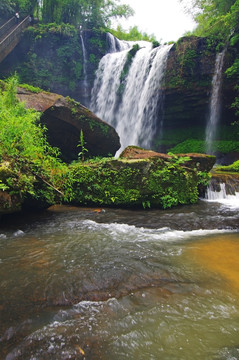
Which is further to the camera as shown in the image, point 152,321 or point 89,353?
point 152,321

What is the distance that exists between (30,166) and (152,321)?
4.02 meters

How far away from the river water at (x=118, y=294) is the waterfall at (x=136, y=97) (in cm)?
1345

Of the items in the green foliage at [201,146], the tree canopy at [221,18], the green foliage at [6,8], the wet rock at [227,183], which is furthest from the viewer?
the green foliage at [6,8]

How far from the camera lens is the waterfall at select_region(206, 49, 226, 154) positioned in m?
14.9

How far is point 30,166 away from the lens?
4855mm

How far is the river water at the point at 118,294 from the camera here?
5.19ft

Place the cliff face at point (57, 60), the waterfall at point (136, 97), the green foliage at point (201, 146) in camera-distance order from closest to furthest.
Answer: the green foliage at point (201, 146) < the waterfall at point (136, 97) < the cliff face at point (57, 60)

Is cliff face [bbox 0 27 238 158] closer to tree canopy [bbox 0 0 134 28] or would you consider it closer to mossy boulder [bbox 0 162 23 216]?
tree canopy [bbox 0 0 134 28]

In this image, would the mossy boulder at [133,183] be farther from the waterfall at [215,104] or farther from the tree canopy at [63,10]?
the tree canopy at [63,10]

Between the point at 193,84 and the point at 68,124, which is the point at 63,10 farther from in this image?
the point at 68,124

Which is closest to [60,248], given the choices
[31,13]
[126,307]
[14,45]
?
[126,307]

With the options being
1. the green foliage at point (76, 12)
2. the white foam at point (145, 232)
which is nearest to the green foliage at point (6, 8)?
the green foliage at point (76, 12)

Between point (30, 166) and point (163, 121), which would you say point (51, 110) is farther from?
point (163, 121)

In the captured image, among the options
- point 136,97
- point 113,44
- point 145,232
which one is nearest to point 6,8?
point 113,44
